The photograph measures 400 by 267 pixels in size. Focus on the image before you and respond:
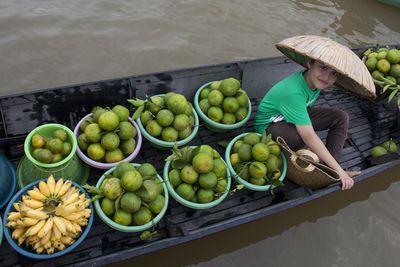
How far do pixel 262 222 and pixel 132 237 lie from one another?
5.56 feet

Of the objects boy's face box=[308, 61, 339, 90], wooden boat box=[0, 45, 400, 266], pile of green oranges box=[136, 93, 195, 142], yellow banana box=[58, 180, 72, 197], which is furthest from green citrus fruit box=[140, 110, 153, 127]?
boy's face box=[308, 61, 339, 90]

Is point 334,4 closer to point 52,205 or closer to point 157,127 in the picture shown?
point 157,127

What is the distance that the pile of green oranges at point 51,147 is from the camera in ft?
7.02

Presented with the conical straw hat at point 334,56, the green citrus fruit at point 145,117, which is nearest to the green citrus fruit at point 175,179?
the green citrus fruit at point 145,117

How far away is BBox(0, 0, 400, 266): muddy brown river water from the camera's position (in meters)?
3.16

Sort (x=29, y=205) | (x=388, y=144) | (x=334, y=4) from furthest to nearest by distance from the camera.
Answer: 1. (x=334, y=4)
2. (x=388, y=144)
3. (x=29, y=205)

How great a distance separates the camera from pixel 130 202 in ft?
6.64

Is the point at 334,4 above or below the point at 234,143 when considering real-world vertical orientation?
above

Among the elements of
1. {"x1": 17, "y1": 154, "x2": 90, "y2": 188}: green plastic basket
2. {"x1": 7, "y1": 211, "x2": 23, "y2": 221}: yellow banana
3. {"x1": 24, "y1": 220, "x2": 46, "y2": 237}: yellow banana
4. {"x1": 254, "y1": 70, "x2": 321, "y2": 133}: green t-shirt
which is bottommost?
{"x1": 17, "y1": 154, "x2": 90, "y2": 188}: green plastic basket

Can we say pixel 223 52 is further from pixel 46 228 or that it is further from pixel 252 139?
pixel 46 228

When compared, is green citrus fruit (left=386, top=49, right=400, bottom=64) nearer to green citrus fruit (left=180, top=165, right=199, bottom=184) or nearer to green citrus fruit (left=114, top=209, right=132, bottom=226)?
green citrus fruit (left=180, top=165, right=199, bottom=184)

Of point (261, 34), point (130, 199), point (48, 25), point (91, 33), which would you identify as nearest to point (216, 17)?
point (261, 34)

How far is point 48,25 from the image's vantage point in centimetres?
513

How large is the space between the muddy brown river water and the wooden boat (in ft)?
1.66
